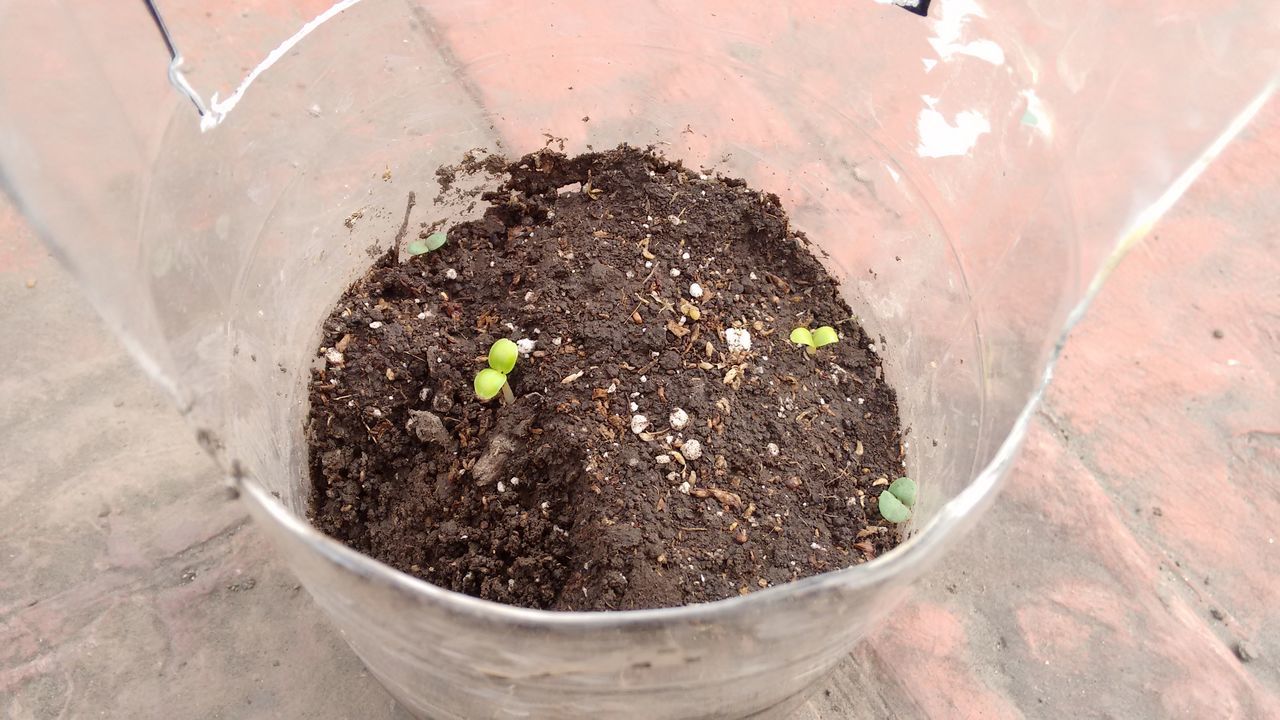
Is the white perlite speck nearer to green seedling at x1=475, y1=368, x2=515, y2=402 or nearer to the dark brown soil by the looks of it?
the dark brown soil

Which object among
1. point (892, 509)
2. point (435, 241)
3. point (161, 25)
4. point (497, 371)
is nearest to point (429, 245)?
point (435, 241)

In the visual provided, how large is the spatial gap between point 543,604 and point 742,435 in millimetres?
259

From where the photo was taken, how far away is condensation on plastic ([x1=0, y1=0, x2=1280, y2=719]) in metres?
0.58

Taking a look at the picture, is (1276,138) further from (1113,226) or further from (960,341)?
(1113,226)

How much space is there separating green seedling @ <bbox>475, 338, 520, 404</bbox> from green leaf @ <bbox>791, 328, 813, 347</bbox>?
31cm

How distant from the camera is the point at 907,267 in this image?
42.7 inches

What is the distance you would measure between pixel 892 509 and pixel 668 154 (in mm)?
545

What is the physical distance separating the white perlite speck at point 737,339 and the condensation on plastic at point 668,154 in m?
0.20

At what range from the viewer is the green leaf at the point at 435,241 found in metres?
1.10

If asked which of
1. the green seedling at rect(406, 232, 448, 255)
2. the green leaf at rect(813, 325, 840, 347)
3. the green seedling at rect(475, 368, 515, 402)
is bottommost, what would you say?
the green leaf at rect(813, 325, 840, 347)

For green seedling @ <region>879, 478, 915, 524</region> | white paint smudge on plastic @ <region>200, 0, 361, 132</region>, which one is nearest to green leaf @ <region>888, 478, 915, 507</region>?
green seedling @ <region>879, 478, 915, 524</region>

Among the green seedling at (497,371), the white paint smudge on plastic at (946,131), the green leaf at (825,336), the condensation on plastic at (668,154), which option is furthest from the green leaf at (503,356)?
the white paint smudge on plastic at (946,131)

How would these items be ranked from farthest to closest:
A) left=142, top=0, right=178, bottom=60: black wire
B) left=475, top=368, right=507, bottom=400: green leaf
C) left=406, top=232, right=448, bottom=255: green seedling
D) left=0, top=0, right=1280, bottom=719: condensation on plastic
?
left=406, top=232, right=448, bottom=255: green seedling
left=475, top=368, right=507, bottom=400: green leaf
left=142, top=0, right=178, bottom=60: black wire
left=0, top=0, right=1280, bottom=719: condensation on plastic

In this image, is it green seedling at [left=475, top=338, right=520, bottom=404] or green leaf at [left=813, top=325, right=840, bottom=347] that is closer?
green seedling at [left=475, top=338, right=520, bottom=404]
